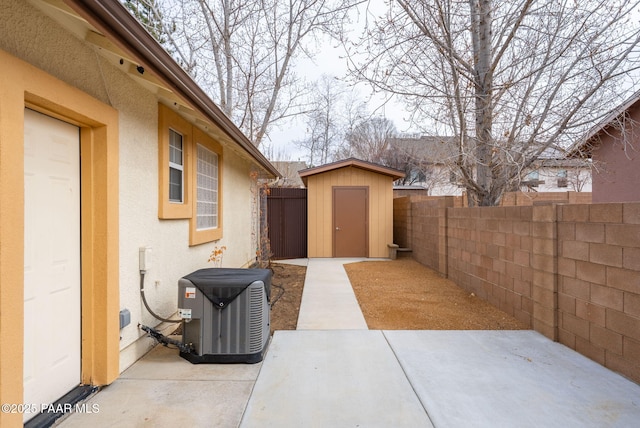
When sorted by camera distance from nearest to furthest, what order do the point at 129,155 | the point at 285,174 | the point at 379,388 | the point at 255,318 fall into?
1. the point at 379,388
2. the point at 129,155
3. the point at 255,318
4. the point at 285,174

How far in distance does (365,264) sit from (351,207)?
6.70 feet

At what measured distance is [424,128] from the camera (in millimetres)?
7102

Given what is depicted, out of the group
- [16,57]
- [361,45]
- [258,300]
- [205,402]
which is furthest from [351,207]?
[16,57]

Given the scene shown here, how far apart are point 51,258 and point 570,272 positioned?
477 cm

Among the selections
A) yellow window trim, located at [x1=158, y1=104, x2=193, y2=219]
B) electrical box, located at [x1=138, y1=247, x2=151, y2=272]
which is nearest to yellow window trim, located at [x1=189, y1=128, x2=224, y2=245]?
yellow window trim, located at [x1=158, y1=104, x2=193, y2=219]

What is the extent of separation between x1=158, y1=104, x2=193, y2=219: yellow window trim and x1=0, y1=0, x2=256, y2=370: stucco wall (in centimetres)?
6

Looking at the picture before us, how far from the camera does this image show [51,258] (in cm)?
240

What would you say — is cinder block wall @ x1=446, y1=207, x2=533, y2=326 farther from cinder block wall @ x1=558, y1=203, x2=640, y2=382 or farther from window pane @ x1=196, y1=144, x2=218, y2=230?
window pane @ x1=196, y1=144, x2=218, y2=230

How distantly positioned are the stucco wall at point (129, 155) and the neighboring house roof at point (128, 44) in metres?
0.09

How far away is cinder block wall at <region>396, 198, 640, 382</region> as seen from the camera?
9.61 feet

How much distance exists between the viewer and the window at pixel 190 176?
12.4 feet

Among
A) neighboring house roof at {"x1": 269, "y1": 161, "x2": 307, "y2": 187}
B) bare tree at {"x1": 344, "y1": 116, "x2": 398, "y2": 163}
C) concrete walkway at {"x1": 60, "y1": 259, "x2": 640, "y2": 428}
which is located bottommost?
concrete walkway at {"x1": 60, "y1": 259, "x2": 640, "y2": 428}

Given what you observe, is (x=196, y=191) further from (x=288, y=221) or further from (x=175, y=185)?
(x=288, y=221)

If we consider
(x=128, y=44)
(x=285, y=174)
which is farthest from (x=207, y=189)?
(x=285, y=174)
